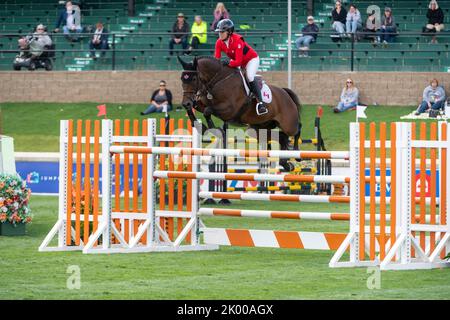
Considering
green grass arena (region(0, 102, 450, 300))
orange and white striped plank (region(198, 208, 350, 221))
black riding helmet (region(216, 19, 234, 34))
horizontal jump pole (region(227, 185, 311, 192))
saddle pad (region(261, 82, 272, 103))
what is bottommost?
horizontal jump pole (region(227, 185, 311, 192))

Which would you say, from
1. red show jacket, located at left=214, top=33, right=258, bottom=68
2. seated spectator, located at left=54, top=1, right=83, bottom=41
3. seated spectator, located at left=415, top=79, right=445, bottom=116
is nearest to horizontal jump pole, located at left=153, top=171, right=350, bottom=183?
red show jacket, located at left=214, top=33, right=258, bottom=68

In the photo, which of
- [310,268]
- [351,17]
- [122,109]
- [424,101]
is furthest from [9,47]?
[310,268]

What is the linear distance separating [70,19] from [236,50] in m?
14.9

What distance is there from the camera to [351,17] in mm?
24125

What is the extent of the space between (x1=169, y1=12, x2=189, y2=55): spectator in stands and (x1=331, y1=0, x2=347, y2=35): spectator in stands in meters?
3.39

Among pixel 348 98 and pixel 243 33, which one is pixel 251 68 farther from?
pixel 243 33

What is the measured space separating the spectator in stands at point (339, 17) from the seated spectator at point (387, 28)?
916 mm

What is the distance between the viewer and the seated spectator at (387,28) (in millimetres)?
23781

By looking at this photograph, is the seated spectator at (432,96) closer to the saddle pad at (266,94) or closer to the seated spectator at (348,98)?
the seated spectator at (348,98)

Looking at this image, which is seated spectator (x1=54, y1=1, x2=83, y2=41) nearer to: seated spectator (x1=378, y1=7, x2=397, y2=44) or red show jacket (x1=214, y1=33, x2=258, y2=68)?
seated spectator (x1=378, y1=7, x2=397, y2=44)

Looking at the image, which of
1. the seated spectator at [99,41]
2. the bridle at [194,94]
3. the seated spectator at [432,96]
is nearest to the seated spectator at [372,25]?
the seated spectator at [432,96]

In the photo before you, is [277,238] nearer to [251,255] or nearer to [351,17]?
[251,255]

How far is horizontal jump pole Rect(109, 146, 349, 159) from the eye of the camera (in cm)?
948

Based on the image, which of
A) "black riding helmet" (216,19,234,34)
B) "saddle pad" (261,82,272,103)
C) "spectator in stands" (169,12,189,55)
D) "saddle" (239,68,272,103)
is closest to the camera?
"black riding helmet" (216,19,234,34)
